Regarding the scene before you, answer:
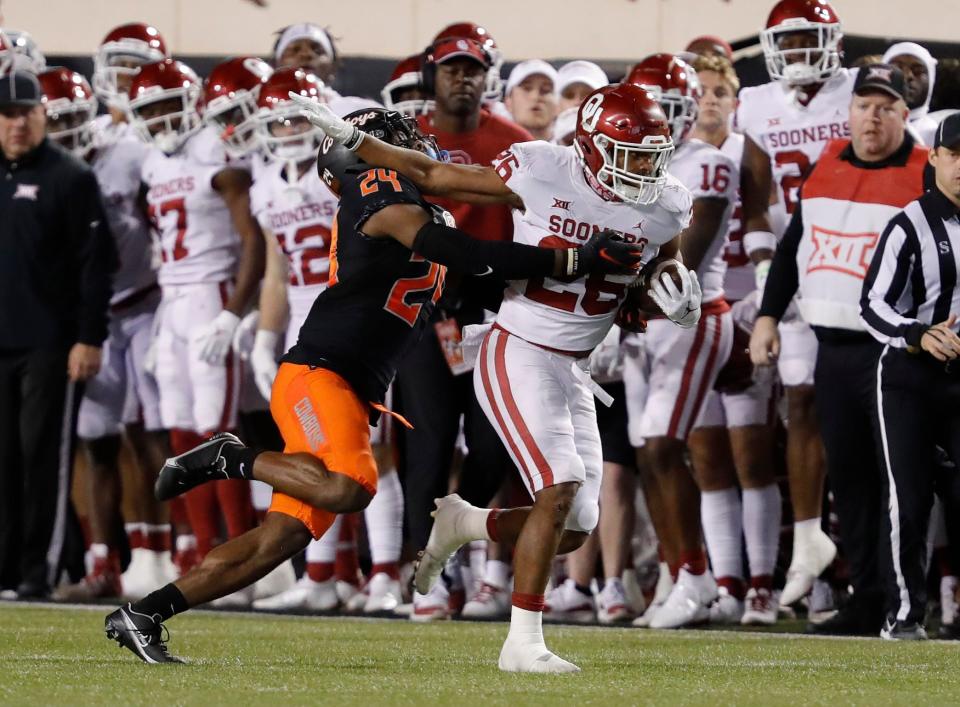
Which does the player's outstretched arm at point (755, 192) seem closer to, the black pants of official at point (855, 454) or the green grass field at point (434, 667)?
the black pants of official at point (855, 454)

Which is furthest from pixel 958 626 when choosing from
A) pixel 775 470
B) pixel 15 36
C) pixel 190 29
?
pixel 190 29

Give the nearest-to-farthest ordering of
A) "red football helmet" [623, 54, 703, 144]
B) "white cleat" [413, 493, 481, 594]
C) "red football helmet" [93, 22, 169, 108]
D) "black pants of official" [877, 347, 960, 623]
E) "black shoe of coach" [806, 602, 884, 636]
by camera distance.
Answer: "white cleat" [413, 493, 481, 594] → "black pants of official" [877, 347, 960, 623] → "black shoe of coach" [806, 602, 884, 636] → "red football helmet" [623, 54, 703, 144] → "red football helmet" [93, 22, 169, 108]

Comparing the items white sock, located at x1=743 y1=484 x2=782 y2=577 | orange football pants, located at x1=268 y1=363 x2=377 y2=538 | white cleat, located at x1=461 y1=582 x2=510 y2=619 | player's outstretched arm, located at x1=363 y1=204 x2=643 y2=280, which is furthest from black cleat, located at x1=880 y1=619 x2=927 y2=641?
orange football pants, located at x1=268 y1=363 x2=377 y2=538

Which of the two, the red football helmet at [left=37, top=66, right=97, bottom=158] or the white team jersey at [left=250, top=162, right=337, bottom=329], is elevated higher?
the red football helmet at [left=37, top=66, right=97, bottom=158]

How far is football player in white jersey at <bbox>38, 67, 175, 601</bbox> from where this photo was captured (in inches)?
308

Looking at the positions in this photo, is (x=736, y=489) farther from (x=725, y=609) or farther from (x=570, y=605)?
(x=570, y=605)

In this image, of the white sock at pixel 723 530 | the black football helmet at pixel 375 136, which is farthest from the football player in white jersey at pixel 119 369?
the black football helmet at pixel 375 136

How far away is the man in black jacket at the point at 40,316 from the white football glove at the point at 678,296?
10.8 feet

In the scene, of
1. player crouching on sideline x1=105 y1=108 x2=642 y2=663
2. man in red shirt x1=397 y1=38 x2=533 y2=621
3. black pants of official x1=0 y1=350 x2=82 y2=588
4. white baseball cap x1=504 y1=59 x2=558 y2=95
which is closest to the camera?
player crouching on sideline x1=105 y1=108 x2=642 y2=663

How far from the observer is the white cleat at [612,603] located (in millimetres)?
6840

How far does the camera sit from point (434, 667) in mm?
4852

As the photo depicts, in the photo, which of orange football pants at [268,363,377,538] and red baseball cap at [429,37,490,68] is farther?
red baseball cap at [429,37,490,68]

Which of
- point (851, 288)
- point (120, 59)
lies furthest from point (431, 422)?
point (120, 59)

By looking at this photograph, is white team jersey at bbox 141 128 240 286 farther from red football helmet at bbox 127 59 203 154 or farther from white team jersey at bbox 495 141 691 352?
white team jersey at bbox 495 141 691 352
